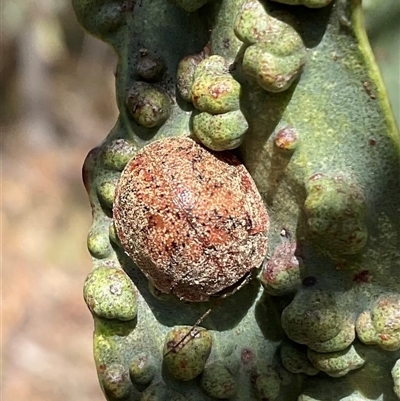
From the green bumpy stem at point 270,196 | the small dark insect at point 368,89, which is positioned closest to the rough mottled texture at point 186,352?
the green bumpy stem at point 270,196

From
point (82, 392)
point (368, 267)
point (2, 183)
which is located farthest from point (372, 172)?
point (2, 183)

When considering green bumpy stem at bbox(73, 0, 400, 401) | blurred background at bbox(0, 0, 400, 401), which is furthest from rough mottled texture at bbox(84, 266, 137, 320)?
blurred background at bbox(0, 0, 400, 401)

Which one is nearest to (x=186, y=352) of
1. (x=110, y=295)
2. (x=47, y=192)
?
(x=110, y=295)

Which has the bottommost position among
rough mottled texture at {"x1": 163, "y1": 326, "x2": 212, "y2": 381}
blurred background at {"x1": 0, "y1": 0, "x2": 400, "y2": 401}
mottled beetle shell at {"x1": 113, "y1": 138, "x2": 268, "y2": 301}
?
blurred background at {"x1": 0, "y1": 0, "x2": 400, "y2": 401}

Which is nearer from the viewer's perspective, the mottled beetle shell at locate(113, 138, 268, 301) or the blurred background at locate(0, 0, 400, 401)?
the mottled beetle shell at locate(113, 138, 268, 301)

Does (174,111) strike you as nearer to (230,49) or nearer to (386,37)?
(230,49)

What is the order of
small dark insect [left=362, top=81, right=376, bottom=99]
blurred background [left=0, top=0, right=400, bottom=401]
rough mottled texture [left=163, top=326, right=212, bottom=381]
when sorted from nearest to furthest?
1. small dark insect [left=362, top=81, right=376, bottom=99]
2. rough mottled texture [left=163, top=326, right=212, bottom=381]
3. blurred background [left=0, top=0, right=400, bottom=401]

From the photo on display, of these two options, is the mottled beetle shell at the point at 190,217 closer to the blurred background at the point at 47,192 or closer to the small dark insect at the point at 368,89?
the small dark insect at the point at 368,89

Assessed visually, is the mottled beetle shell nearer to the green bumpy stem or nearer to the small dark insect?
the green bumpy stem
